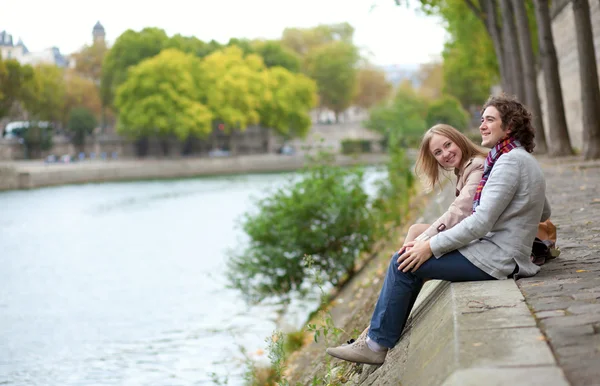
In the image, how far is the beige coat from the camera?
5.47 metres

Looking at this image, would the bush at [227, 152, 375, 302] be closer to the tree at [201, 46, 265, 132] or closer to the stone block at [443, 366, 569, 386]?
the stone block at [443, 366, 569, 386]

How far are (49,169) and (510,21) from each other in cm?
4854

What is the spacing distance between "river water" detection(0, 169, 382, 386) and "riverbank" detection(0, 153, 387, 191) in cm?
2221

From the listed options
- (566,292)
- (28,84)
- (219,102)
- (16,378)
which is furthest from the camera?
(219,102)

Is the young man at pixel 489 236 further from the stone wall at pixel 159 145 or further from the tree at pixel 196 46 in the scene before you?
the tree at pixel 196 46

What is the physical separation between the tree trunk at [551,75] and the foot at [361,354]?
15.4 metres

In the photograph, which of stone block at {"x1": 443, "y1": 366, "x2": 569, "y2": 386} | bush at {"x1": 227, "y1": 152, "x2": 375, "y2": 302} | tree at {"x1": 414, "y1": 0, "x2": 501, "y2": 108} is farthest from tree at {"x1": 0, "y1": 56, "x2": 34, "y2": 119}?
stone block at {"x1": 443, "y1": 366, "x2": 569, "y2": 386}

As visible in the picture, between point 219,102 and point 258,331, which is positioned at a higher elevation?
point 219,102

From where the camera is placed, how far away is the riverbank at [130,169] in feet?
197

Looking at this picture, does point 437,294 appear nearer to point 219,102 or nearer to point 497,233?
point 497,233

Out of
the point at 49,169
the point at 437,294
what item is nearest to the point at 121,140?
the point at 49,169

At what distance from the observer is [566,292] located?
5066 millimetres

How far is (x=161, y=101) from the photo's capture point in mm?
73438

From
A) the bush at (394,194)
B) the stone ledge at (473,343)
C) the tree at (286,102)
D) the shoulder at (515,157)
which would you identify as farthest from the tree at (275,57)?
the shoulder at (515,157)
